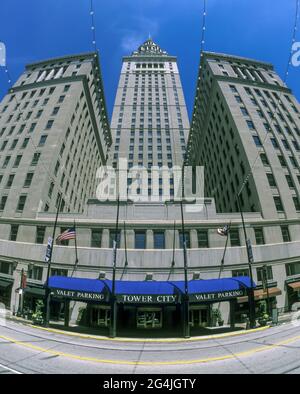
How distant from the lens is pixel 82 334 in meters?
19.3

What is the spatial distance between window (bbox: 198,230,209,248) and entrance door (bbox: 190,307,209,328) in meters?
6.74

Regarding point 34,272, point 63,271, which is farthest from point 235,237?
point 34,272

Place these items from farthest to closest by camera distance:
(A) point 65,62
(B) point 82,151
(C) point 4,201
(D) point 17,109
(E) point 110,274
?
(A) point 65,62 → (B) point 82,151 → (D) point 17,109 → (C) point 4,201 → (E) point 110,274

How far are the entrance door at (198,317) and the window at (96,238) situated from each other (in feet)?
40.8

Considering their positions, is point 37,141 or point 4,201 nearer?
point 4,201

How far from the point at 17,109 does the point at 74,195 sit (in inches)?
758

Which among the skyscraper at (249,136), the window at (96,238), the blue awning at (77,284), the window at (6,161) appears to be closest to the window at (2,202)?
the window at (6,161)

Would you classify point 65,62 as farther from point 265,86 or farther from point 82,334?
point 82,334

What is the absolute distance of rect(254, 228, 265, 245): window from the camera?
28219mm

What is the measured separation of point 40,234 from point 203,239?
19.8 m

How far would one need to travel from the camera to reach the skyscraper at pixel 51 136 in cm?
3308

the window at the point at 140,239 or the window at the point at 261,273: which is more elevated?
the window at the point at 140,239

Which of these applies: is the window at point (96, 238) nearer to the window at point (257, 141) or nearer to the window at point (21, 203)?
the window at point (21, 203)
